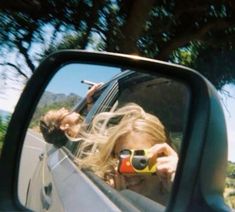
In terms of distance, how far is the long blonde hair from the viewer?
6.85 feet

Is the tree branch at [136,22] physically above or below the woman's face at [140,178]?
above

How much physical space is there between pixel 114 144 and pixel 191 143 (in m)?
0.52

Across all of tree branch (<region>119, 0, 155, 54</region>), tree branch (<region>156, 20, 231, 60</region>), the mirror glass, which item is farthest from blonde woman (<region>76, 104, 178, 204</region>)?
tree branch (<region>156, 20, 231, 60</region>)

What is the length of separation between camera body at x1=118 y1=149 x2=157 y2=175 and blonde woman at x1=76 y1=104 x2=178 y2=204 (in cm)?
1

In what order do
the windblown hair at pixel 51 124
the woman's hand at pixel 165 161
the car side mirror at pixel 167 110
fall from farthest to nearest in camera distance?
the windblown hair at pixel 51 124 < the woman's hand at pixel 165 161 < the car side mirror at pixel 167 110

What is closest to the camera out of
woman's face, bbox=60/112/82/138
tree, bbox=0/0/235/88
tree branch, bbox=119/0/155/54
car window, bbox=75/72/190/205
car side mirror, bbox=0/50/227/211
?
car side mirror, bbox=0/50/227/211

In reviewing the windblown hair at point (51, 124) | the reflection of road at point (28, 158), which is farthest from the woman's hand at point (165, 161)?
the windblown hair at point (51, 124)

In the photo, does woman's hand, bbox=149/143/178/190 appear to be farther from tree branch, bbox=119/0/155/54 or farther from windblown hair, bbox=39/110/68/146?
tree branch, bbox=119/0/155/54

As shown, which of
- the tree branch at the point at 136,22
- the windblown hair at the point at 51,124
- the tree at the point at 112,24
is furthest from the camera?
the tree at the point at 112,24

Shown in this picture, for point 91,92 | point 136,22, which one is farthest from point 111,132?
point 136,22

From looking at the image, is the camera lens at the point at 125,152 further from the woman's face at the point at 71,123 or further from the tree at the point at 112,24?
the tree at the point at 112,24

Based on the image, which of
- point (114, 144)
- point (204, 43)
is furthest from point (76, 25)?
point (114, 144)

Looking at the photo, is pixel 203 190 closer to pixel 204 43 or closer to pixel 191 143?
pixel 191 143

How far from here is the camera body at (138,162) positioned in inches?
77.4
